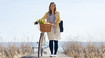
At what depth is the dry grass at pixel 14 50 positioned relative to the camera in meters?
8.45

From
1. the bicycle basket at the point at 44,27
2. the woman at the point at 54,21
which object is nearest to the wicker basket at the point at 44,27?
the bicycle basket at the point at 44,27

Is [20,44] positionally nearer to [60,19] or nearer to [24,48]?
[24,48]

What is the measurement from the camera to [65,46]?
10.6 m

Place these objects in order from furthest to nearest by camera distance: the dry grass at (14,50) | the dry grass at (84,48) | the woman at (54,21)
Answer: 1. the dry grass at (84,48)
2. the dry grass at (14,50)
3. the woman at (54,21)

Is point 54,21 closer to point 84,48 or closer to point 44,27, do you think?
point 44,27

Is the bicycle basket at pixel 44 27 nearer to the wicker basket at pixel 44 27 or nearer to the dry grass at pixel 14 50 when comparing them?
the wicker basket at pixel 44 27

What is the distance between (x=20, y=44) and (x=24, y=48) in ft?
0.91

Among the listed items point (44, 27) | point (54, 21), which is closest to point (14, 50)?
point (54, 21)

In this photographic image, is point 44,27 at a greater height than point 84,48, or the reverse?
point 44,27

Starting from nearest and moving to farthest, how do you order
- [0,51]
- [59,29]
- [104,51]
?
[59,29] → [0,51] → [104,51]

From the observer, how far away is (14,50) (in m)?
9.24

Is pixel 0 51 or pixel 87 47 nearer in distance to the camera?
pixel 0 51

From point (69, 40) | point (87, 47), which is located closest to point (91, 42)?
point (87, 47)

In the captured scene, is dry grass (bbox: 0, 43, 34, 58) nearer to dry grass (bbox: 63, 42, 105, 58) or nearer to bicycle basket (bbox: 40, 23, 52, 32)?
dry grass (bbox: 63, 42, 105, 58)
